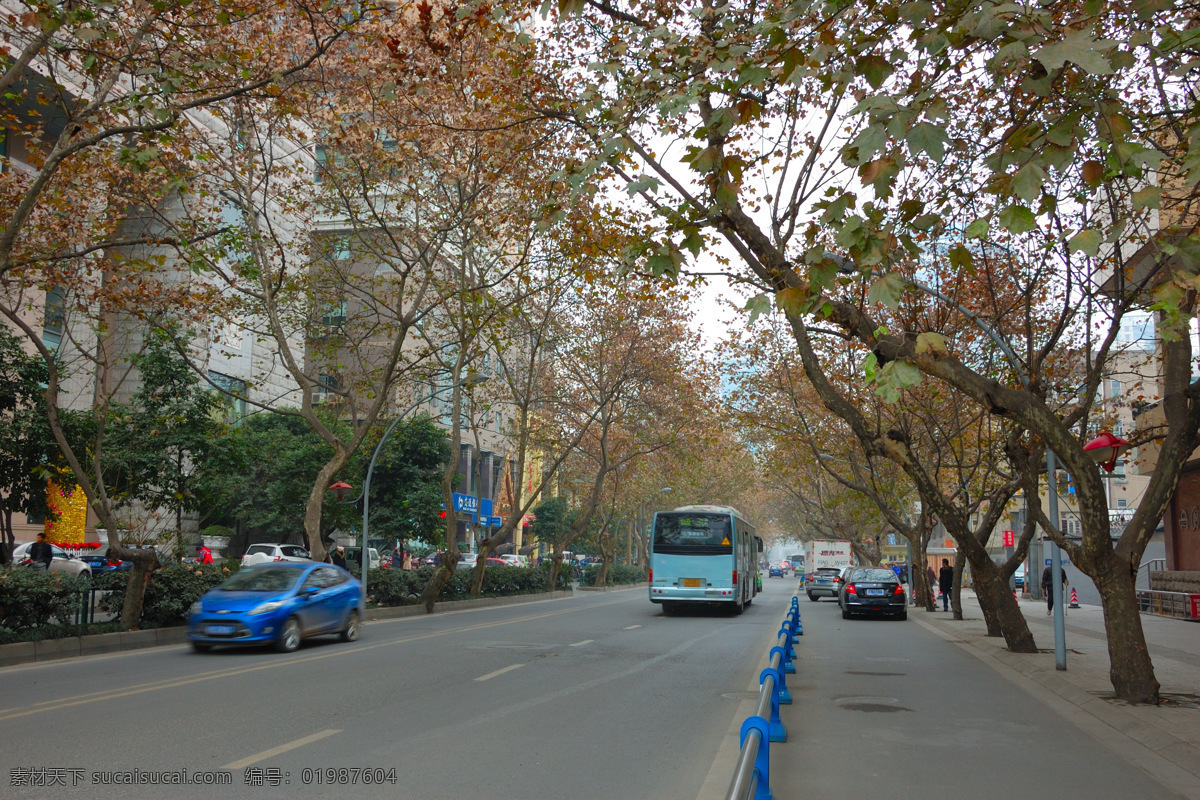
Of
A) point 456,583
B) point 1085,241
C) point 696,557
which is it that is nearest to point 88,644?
point 1085,241

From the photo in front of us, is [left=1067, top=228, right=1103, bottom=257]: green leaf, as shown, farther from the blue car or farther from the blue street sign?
the blue street sign

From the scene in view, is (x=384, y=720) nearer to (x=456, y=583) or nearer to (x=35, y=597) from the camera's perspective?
(x=35, y=597)

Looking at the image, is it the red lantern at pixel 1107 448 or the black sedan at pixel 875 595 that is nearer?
the red lantern at pixel 1107 448

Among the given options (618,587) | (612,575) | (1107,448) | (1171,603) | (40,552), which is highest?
(1107,448)

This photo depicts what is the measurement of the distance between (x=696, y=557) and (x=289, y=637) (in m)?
15.0

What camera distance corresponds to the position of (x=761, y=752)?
4891 millimetres

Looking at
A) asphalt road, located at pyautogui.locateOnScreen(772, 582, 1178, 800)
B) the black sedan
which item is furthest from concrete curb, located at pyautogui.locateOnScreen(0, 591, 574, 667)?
the black sedan

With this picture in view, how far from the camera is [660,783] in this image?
21.7 ft

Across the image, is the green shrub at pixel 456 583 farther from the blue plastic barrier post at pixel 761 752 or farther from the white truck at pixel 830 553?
the blue plastic barrier post at pixel 761 752

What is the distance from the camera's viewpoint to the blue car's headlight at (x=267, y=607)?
14734mm

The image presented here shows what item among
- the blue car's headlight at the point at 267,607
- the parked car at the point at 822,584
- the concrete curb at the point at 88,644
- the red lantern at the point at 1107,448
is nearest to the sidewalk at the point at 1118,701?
the red lantern at the point at 1107,448

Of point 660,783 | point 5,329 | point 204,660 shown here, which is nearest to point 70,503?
point 5,329

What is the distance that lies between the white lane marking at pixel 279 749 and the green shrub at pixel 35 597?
8.49 m

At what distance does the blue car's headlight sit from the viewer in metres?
14.7
